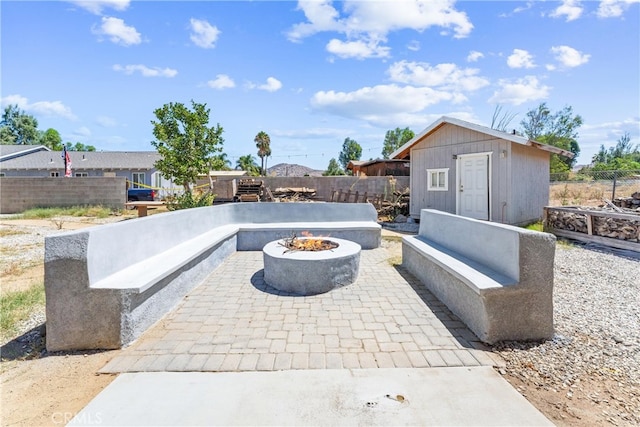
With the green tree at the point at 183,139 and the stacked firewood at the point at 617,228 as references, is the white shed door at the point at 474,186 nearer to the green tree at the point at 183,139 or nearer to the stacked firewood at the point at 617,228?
the stacked firewood at the point at 617,228

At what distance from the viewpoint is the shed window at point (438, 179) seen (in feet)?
35.0

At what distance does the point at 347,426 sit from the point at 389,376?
67 centimetres

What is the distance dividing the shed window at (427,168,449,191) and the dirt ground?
8834 mm

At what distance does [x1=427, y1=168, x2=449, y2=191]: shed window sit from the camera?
1067cm

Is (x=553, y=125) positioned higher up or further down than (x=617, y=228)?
higher up

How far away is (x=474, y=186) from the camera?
32.4ft

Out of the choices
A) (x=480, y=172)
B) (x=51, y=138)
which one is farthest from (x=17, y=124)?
(x=480, y=172)

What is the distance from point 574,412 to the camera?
208 centimetres

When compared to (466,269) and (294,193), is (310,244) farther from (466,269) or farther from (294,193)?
(294,193)

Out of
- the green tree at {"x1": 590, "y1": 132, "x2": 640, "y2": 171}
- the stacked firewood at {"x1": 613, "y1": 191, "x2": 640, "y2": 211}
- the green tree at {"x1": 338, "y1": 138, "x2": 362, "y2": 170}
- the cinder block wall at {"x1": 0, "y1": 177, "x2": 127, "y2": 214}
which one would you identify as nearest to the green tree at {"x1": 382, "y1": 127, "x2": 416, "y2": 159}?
the green tree at {"x1": 338, "y1": 138, "x2": 362, "y2": 170}

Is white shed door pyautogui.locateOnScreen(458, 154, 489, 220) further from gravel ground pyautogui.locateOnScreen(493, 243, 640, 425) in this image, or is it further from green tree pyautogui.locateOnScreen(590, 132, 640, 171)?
green tree pyautogui.locateOnScreen(590, 132, 640, 171)

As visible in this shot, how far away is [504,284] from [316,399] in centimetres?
208

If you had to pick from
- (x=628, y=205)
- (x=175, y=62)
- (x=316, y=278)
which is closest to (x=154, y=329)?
(x=316, y=278)

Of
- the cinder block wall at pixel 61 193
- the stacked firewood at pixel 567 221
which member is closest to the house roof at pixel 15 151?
the cinder block wall at pixel 61 193
